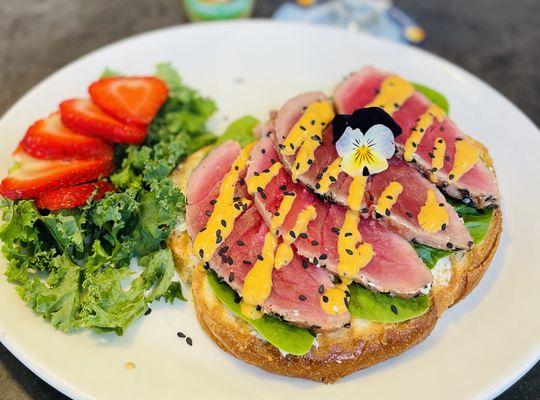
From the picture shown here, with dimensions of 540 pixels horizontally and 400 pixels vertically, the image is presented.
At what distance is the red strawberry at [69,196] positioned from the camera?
2.71 metres

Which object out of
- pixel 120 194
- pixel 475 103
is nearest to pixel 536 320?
pixel 475 103

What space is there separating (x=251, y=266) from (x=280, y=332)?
0.30 metres

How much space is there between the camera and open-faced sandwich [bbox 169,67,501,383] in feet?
7.79

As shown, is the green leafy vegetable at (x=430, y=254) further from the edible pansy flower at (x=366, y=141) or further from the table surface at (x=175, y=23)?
the table surface at (x=175, y=23)

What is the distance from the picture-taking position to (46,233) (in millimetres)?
2742

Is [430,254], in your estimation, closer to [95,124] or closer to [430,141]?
[430,141]

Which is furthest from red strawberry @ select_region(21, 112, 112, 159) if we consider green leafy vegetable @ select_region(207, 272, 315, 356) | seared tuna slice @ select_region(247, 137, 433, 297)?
green leafy vegetable @ select_region(207, 272, 315, 356)

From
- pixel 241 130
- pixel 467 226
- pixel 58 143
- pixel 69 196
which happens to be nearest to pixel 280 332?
pixel 467 226

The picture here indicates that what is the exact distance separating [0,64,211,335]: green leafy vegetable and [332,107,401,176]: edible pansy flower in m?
0.84

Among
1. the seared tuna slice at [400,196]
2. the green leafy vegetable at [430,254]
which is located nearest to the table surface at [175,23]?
the seared tuna slice at [400,196]

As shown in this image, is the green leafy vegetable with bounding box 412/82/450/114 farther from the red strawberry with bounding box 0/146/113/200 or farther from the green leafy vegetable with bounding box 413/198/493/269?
the red strawberry with bounding box 0/146/113/200

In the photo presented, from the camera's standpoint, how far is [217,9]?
4.64 metres

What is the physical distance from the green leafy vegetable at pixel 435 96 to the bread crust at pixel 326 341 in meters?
1.32

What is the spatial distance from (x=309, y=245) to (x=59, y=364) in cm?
115
